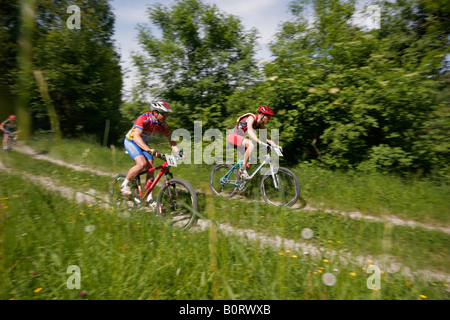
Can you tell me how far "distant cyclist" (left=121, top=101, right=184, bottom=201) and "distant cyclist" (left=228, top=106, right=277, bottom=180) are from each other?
1936 mm

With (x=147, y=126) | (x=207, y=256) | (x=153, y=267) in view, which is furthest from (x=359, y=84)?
(x=153, y=267)

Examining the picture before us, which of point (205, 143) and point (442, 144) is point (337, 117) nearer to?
point (442, 144)

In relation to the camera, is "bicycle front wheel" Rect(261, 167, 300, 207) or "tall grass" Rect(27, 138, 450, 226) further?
"bicycle front wheel" Rect(261, 167, 300, 207)

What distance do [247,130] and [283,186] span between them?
1588 millimetres

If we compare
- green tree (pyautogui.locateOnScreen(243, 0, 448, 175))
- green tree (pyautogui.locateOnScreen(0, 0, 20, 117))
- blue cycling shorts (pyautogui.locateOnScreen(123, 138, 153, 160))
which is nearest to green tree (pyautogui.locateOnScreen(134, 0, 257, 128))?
green tree (pyautogui.locateOnScreen(243, 0, 448, 175))

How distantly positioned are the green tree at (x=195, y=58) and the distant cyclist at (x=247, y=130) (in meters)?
2.79

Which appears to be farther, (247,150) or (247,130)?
(247,150)

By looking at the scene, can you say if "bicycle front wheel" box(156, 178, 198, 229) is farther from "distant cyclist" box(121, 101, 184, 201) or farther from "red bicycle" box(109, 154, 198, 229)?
"distant cyclist" box(121, 101, 184, 201)

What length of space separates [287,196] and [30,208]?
501 cm

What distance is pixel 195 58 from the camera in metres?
9.55

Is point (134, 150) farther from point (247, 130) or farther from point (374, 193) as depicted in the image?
point (374, 193)

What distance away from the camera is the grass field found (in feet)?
7.16

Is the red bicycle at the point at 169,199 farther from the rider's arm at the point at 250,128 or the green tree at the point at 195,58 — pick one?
the green tree at the point at 195,58
